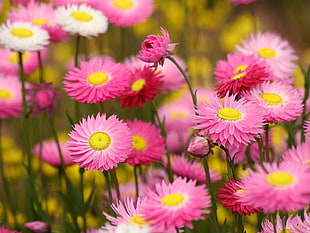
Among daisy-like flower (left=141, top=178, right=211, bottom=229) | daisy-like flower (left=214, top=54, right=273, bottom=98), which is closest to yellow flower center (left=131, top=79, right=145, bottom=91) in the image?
daisy-like flower (left=214, top=54, right=273, bottom=98)

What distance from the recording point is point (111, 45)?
2.64 meters

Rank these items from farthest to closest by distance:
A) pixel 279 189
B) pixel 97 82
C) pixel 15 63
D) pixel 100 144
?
pixel 15 63 < pixel 97 82 < pixel 100 144 < pixel 279 189

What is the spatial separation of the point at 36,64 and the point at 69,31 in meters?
0.42

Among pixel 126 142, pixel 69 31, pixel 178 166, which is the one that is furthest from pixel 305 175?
pixel 69 31

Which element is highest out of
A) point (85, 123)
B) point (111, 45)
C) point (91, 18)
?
point (111, 45)

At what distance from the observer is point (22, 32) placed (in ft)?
4.15

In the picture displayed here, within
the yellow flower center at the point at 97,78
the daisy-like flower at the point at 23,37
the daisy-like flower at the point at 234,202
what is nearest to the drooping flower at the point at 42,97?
the daisy-like flower at the point at 23,37

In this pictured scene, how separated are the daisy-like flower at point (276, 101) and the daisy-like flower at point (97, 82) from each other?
23 cm

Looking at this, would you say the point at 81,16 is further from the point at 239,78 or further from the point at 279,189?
the point at 279,189

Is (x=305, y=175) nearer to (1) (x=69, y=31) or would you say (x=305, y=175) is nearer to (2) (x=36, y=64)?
(1) (x=69, y=31)

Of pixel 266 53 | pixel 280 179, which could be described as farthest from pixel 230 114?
pixel 266 53

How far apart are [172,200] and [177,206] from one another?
0.04 feet

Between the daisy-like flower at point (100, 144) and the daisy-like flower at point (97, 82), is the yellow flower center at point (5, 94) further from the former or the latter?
the daisy-like flower at point (100, 144)

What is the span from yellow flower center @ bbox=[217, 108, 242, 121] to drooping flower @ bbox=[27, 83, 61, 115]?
1.59 ft
